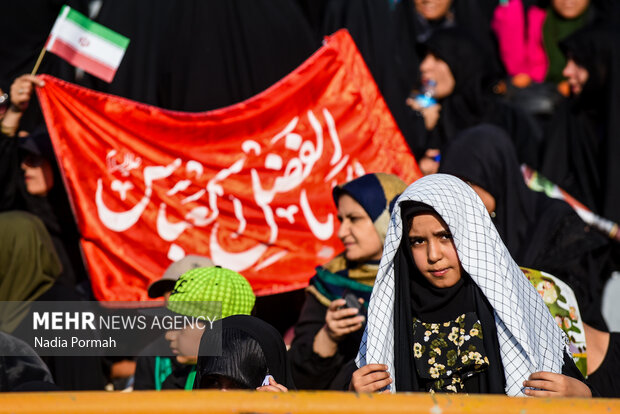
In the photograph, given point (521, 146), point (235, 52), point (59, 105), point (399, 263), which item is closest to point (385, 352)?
point (399, 263)

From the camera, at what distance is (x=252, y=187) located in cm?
473

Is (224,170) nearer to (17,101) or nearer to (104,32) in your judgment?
(104,32)

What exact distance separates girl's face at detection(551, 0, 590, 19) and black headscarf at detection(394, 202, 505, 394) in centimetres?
466

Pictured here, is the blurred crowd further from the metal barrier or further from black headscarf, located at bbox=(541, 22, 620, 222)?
the metal barrier

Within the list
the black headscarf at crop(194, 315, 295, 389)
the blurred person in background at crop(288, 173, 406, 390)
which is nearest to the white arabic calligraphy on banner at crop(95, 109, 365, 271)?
the blurred person in background at crop(288, 173, 406, 390)

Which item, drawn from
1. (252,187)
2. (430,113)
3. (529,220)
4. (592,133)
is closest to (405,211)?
(529,220)

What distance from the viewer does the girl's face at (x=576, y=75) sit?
5.59 m

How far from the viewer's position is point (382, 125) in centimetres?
494

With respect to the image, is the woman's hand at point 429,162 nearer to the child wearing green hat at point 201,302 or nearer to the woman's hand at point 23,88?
the child wearing green hat at point 201,302

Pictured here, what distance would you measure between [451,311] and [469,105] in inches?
124

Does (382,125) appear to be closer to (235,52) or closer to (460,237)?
(235,52)

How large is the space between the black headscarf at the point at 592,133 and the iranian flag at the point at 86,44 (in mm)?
2767

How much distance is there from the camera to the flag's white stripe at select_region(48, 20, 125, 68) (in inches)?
185

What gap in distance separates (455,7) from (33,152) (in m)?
3.84
